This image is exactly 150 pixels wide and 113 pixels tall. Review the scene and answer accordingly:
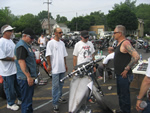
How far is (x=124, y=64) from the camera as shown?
2.97 meters

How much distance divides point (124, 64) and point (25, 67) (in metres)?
A: 2.00

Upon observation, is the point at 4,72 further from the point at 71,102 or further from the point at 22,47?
the point at 71,102

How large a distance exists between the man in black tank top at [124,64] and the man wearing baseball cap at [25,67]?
182 cm

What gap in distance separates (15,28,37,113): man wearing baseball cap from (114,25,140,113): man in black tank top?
71.6 inches

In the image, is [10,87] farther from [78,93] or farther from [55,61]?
[78,93]

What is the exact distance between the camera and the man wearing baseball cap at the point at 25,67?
278cm

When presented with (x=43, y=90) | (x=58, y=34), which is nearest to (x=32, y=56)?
(x=58, y=34)

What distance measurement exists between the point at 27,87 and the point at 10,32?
64.8 inches

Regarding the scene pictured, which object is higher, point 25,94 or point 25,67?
point 25,67

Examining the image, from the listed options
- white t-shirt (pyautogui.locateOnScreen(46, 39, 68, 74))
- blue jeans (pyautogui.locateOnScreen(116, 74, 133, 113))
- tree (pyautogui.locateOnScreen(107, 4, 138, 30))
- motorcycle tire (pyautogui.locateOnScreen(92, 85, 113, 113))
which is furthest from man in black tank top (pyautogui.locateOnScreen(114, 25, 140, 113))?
tree (pyautogui.locateOnScreen(107, 4, 138, 30))

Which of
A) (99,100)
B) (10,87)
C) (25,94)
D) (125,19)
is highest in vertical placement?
(125,19)

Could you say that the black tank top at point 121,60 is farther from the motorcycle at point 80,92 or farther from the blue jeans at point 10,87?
the blue jeans at point 10,87

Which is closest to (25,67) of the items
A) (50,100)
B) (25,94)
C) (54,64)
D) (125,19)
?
(25,94)

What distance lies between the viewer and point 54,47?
3602 mm
